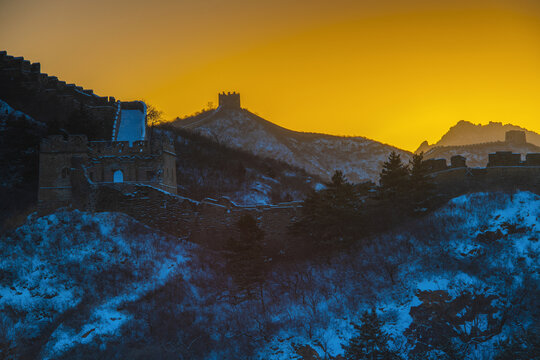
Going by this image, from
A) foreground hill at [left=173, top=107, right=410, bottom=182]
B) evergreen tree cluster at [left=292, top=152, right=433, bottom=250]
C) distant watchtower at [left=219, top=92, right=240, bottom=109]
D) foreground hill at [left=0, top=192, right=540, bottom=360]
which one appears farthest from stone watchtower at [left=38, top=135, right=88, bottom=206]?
distant watchtower at [left=219, top=92, right=240, bottom=109]

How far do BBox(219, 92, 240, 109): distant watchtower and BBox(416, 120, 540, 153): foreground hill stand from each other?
3544 centimetres

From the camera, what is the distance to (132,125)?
4453 cm

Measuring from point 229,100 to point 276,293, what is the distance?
87646mm

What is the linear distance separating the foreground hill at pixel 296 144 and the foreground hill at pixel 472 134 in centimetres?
797

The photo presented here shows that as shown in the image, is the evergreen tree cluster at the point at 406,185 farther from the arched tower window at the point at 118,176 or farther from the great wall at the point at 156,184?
the arched tower window at the point at 118,176

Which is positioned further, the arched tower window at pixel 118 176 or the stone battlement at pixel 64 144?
the arched tower window at pixel 118 176

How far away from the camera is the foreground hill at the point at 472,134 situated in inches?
4422

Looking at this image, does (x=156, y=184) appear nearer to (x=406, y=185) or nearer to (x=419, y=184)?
(x=406, y=185)

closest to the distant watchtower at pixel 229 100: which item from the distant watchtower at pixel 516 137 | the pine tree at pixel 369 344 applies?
the distant watchtower at pixel 516 137

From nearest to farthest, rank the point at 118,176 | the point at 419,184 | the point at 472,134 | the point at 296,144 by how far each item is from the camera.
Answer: the point at 419,184 < the point at 118,176 < the point at 296,144 < the point at 472,134

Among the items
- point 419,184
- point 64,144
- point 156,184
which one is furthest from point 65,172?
A: point 419,184

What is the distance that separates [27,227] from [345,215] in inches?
685

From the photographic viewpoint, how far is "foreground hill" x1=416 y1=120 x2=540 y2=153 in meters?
112

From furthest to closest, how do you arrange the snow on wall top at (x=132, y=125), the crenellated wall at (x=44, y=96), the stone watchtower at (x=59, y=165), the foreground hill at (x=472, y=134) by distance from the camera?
1. the foreground hill at (x=472, y=134)
2. the crenellated wall at (x=44, y=96)
3. the snow on wall top at (x=132, y=125)
4. the stone watchtower at (x=59, y=165)
